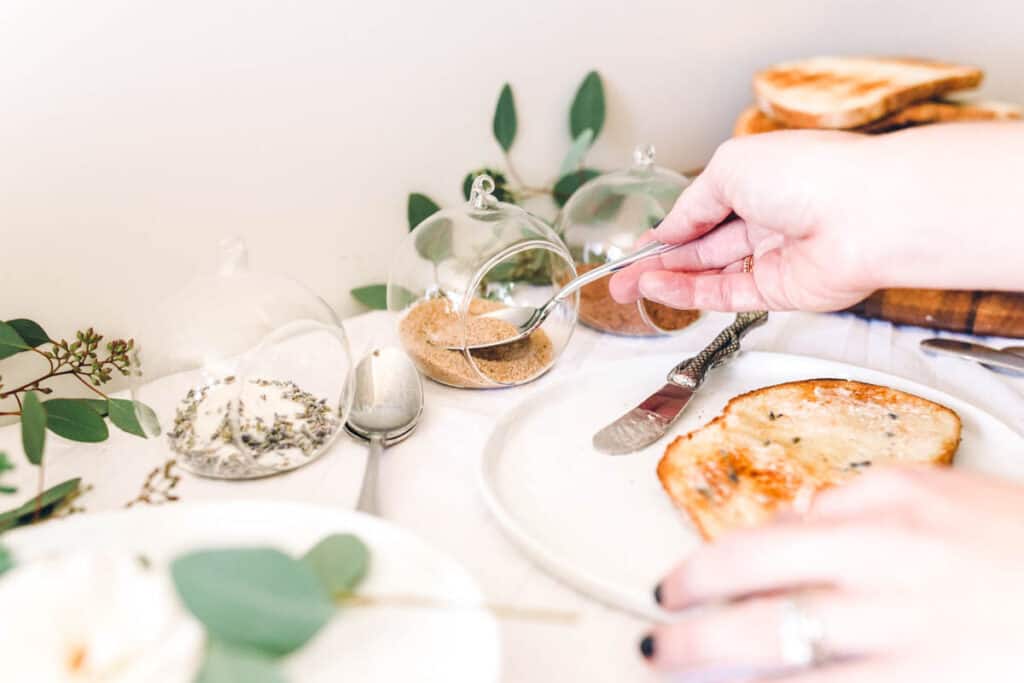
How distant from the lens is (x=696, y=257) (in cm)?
96

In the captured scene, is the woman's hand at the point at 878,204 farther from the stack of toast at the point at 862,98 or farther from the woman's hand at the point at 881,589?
the stack of toast at the point at 862,98

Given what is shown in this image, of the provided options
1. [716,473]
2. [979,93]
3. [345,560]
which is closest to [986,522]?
[716,473]

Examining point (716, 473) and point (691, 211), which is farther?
point (691, 211)

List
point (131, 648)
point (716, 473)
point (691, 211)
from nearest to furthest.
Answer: point (131, 648) < point (716, 473) < point (691, 211)

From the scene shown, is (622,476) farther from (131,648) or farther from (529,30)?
(529,30)

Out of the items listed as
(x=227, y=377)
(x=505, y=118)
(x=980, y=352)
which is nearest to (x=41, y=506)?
(x=227, y=377)

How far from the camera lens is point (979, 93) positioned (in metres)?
1.65

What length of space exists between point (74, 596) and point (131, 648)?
0.14 feet

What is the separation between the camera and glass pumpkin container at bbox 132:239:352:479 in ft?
2.26

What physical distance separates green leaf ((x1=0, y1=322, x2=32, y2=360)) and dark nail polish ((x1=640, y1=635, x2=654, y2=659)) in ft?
2.09

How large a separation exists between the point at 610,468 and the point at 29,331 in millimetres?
585

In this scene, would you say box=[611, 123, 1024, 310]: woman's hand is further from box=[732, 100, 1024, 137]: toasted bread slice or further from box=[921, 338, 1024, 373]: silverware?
box=[732, 100, 1024, 137]: toasted bread slice

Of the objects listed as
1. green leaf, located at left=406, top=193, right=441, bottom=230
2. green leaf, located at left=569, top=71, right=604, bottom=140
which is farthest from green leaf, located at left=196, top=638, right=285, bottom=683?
green leaf, located at left=569, top=71, right=604, bottom=140

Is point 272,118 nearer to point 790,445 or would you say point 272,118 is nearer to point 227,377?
point 227,377
